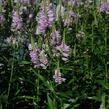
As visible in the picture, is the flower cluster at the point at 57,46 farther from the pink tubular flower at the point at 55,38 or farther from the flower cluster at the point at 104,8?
the flower cluster at the point at 104,8

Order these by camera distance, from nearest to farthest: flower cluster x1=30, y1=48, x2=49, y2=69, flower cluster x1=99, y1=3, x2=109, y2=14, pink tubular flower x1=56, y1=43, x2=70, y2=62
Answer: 1. flower cluster x1=30, y1=48, x2=49, y2=69
2. pink tubular flower x1=56, y1=43, x2=70, y2=62
3. flower cluster x1=99, y1=3, x2=109, y2=14

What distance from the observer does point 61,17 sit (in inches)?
177

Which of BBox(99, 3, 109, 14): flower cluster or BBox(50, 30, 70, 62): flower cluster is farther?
BBox(99, 3, 109, 14): flower cluster

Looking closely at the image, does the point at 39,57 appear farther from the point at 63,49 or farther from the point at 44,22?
the point at 44,22

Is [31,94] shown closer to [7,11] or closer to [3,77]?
[3,77]

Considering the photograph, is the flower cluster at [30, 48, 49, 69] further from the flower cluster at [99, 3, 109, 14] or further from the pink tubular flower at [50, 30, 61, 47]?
the flower cluster at [99, 3, 109, 14]

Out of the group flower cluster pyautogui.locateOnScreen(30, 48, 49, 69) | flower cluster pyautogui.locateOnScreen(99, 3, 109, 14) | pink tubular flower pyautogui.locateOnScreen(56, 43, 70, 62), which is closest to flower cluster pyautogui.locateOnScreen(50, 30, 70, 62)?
pink tubular flower pyautogui.locateOnScreen(56, 43, 70, 62)

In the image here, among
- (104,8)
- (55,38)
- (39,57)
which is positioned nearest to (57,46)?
(55,38)

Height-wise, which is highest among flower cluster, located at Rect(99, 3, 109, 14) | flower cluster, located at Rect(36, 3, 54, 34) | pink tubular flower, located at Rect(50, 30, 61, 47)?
flower cluster, located at Rect(99, 3, 109, 14)

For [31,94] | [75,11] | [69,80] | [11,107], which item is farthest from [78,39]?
[11,107]

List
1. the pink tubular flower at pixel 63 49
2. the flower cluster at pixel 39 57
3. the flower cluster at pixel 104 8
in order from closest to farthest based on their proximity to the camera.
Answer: the flower cluster at pixel 39 57 → the pink tubular flower at pixel 63 49 → the flower cluster at pixel 104 8

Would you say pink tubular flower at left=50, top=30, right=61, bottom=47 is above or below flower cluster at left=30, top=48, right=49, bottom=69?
above

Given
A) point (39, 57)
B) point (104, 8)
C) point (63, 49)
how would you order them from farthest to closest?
point (104, 8) → point (63, 49) → point (39, 57)

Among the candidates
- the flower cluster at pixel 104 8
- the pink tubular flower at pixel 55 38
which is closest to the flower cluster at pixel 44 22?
the pink tubular flower at pixel 55 38
